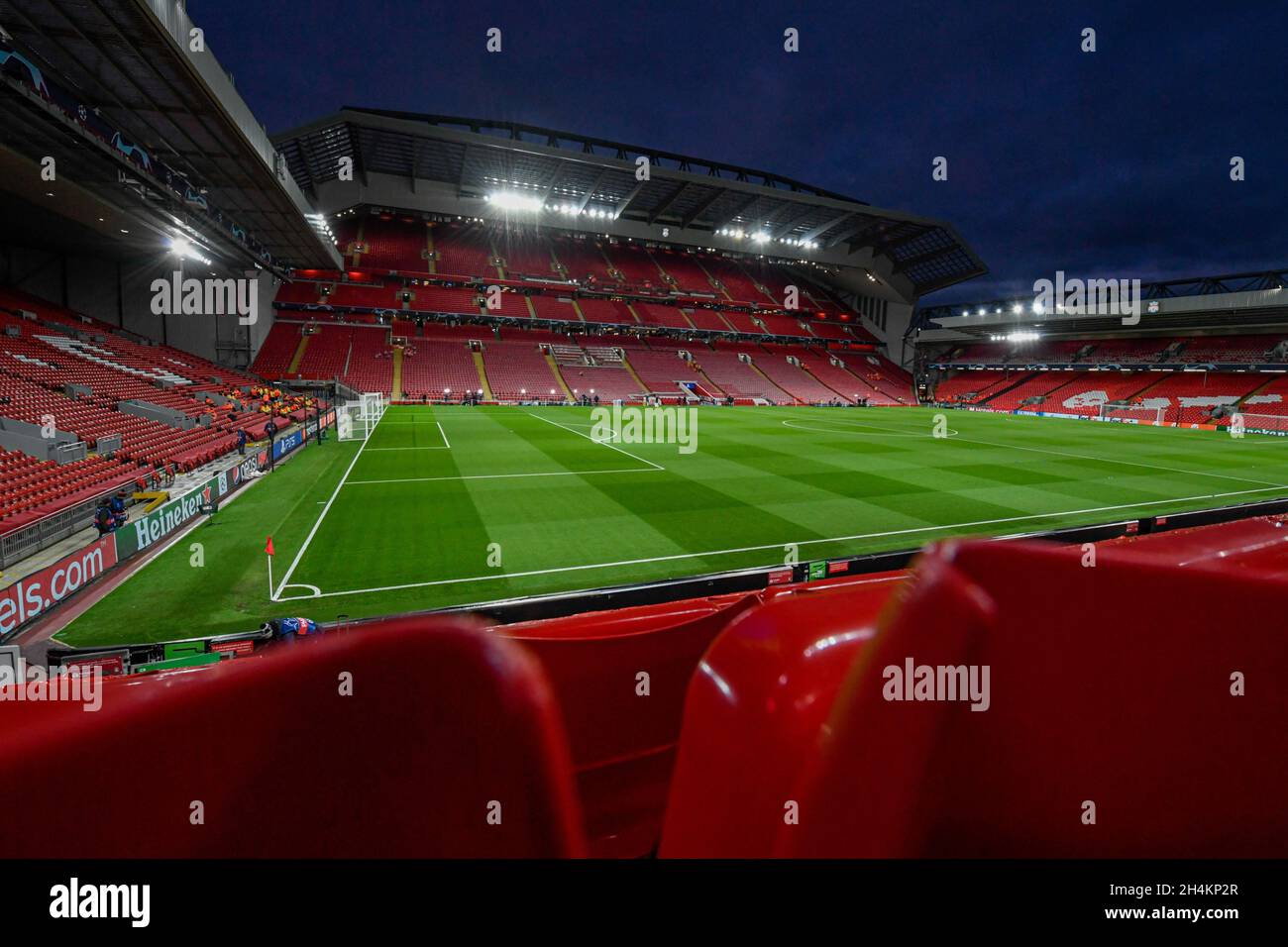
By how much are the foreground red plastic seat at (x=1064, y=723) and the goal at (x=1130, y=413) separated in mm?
57279

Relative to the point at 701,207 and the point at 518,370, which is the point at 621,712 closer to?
the point at 518,370

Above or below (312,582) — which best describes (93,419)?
above

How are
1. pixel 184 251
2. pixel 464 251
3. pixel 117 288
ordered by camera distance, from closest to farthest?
pixel 184 251 < pixel 117 288 < pixel 464 251

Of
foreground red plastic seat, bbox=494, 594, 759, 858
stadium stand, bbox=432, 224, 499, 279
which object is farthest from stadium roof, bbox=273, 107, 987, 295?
foreground red plastic seat, bbox=494, 594, 759, 858

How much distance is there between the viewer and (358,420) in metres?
33.6

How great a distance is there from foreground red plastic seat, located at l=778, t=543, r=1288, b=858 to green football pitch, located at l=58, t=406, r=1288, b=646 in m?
9.16

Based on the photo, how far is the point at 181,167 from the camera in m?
25.0

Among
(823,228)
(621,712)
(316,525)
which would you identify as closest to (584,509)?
(316,525)

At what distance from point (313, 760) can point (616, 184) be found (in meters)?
66.4

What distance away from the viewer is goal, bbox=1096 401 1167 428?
45.9 metres
